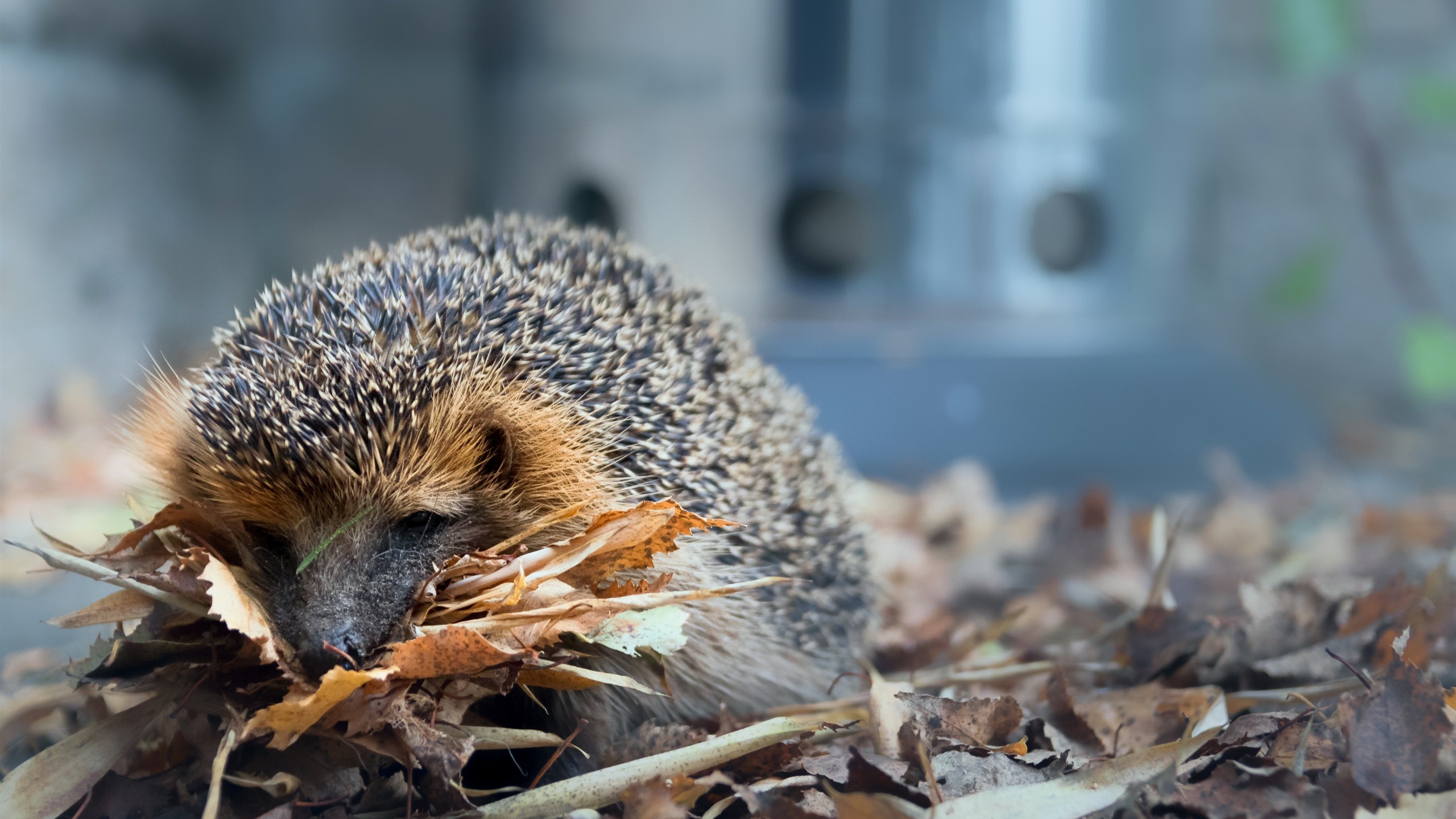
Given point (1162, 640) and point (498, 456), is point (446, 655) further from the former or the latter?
point (1162, 640)

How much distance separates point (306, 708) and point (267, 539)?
62 cm

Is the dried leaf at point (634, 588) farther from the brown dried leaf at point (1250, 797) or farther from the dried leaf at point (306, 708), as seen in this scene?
the brown dried leaf at point (1250, 797)

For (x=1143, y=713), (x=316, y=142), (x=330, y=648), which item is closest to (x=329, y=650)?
(x=330, y=648)

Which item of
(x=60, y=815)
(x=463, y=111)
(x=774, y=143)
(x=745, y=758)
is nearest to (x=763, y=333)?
(x=774, y=143)

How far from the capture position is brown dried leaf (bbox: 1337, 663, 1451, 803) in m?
1.81

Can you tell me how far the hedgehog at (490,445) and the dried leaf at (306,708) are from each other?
3.9 inches

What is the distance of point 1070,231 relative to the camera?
6.13 metres

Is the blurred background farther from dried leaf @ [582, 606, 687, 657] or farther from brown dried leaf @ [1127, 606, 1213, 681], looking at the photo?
brown dried leaf @ [1127, 606, 1213, 681]

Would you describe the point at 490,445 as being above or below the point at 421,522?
above

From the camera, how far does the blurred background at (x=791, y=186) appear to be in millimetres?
4633

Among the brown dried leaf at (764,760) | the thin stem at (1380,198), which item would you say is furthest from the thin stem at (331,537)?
the thin stem at (1380,198)

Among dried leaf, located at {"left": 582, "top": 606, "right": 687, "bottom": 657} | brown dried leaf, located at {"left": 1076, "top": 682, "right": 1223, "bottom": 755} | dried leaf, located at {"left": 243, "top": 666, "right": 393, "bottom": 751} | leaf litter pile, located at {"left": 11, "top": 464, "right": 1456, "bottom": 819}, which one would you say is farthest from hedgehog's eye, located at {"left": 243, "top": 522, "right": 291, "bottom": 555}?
brown dried leaf, located at {"left": 1076, "top": 682, "right": 1223, "bottom": 755}

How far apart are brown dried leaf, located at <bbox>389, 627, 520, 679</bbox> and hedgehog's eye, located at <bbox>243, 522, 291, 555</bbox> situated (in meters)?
0.53

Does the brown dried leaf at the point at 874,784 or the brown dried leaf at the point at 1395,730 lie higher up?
the brown dried leaf at the point at 1395,730
